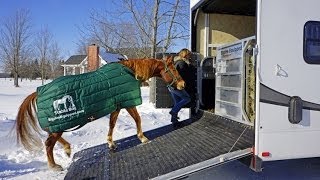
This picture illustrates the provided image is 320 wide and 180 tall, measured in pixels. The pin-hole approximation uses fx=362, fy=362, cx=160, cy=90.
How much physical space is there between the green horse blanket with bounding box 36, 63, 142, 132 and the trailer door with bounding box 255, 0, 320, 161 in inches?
78.8

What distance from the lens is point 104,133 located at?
28.1 feet

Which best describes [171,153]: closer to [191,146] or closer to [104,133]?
[191,146]

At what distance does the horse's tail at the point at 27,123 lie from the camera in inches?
202

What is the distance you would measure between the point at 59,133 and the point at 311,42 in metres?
3.47

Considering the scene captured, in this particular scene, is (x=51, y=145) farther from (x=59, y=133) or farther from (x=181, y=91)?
(x=181, y=91)

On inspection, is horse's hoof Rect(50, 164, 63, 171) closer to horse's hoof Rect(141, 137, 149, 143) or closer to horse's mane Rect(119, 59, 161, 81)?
horse's hoof Rect(141, 137, 149, 143)

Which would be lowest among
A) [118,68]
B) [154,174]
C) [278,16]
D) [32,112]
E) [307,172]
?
[307,172]

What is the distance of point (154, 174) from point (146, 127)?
5518 millimetres

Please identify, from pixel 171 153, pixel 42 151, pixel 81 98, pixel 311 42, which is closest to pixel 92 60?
pixel 42 151

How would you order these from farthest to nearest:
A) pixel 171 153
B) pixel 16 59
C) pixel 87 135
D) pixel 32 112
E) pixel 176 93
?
pixel 16 59, pixel 87 135, pixel 176 93, pixel 32 112, pixel 171 153

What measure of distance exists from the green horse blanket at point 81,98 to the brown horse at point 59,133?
0.22 metres

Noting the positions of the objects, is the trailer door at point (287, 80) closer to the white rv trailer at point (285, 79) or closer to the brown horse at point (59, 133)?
the white rv trailer at point (285, 79)

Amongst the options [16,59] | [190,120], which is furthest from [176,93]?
[16,59]

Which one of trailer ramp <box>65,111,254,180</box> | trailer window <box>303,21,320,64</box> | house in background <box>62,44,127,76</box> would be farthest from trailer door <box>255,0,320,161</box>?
house in background <box>62,44,127,76</box>
